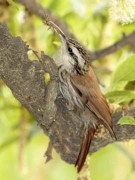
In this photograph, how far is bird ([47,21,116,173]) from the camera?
2840 mm

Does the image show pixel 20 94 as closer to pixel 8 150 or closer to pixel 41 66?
pixel 41 66

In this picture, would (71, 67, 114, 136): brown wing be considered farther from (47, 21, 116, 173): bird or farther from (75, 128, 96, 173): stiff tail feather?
(75, 128, 96, 173): stiff tail feather

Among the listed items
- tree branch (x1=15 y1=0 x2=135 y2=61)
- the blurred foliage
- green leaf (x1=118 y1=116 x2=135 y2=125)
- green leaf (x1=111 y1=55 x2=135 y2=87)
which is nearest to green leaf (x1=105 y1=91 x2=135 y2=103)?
the blurred foliage

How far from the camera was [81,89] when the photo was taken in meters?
2.94

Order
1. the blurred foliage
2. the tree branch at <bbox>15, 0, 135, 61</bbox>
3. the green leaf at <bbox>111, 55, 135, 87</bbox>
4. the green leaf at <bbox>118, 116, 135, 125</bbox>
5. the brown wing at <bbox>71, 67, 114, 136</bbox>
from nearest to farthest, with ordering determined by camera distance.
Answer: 1. the green leaf at <bbox>118, 116, 135, 125</bbox>
2. the brown wing at <bbox>71, 67, 114, 136</bbox>
3. the green leaf at <bbox>111, 55, 135, 87</bbox>
4. the tree branch at <bbox>15, 0, 135, 61</bbox>
5. the blurred foliage

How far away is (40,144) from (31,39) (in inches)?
56.3

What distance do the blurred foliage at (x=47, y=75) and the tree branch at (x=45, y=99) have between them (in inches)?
9.3

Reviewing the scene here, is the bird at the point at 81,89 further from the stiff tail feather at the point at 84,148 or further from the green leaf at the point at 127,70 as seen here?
the green leaf at the point at 127,70

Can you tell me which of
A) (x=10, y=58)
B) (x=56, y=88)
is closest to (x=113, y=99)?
(x=56, y=88)

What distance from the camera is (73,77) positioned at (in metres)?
3.00

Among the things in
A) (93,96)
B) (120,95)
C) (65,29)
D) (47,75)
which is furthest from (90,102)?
(65,29)

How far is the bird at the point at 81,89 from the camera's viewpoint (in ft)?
9.32

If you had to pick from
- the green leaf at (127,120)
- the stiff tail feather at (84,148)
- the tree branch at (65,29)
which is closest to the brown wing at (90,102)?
the stiff tail feather at (84,148)

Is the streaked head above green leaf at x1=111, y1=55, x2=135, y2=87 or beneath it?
above
